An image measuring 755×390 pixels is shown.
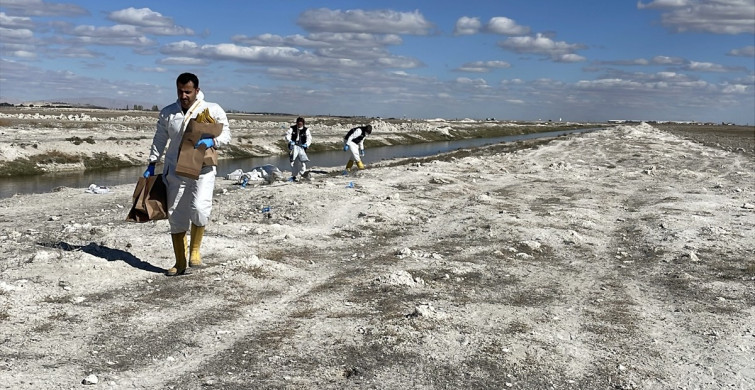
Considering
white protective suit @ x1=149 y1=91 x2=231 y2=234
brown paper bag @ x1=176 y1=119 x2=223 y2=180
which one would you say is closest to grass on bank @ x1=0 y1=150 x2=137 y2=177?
white protective suit @ x1=149 y1=91 x2=231 y2=234

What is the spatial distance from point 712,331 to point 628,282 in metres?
2.51

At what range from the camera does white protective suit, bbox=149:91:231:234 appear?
8.69m

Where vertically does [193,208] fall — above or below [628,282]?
above

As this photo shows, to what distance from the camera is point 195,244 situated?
30.5ft

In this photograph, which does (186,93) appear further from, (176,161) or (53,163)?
(53,163)

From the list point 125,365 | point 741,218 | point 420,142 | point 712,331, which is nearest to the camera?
point 125,365

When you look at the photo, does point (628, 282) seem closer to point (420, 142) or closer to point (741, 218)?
point (741, 218)

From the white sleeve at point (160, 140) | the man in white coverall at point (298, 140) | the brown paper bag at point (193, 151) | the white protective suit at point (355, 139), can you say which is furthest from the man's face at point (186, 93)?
the white protective suit at point (355, 139)

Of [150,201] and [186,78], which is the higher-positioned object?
[186,78]

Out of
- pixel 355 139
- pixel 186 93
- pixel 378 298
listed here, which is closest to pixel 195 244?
pixel 186 93

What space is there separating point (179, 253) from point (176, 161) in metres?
1.31

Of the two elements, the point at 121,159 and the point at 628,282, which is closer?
the point at 628,282

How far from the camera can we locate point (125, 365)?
5852mm

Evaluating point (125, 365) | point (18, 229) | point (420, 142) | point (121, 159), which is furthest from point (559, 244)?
point (420, 142)
